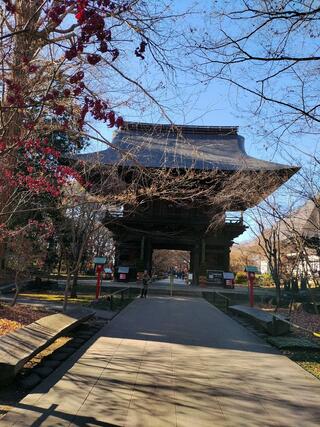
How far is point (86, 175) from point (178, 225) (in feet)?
57.2

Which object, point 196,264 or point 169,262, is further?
point 169,262

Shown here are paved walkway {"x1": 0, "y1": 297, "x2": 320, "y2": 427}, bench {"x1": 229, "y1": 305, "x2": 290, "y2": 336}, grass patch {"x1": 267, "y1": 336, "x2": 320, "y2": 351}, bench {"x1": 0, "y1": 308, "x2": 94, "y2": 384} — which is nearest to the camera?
paved walkway {"x1": 0, "y1": 297, "x2": 320, "y2": 427}

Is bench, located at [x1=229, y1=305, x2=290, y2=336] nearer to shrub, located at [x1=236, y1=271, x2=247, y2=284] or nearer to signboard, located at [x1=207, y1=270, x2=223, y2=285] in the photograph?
signboard, located at [x1=207, y1=270, x2=223, y2=285]

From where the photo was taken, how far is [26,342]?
20.5 ft

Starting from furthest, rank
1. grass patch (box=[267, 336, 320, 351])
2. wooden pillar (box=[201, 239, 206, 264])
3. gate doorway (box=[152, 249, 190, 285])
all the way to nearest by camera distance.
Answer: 1. gate doorway (box=[152, 249, 190, 285])
2. wooden pillar (box=[201, 239, 206, 264])
3. grass patch (box=[267, 336, 320, 351])

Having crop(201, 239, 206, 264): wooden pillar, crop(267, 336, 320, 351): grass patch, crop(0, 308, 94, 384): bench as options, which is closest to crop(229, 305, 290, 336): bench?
crop(267, 336, 320, 351): grass patch

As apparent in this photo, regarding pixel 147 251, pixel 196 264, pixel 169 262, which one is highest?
pixel 169 262

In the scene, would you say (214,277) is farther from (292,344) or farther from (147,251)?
(292,344)

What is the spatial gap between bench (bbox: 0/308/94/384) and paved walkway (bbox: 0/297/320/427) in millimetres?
391

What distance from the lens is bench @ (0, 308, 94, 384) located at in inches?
204

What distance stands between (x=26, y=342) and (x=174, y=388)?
209cm

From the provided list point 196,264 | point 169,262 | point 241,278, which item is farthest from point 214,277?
point 169,262

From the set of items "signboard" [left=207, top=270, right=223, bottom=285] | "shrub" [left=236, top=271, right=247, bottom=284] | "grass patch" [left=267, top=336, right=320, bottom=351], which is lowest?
"grass patch" [left=267, top=336, right=320, bottom=351]

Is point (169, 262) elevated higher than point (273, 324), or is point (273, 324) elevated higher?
point (169, 262)
